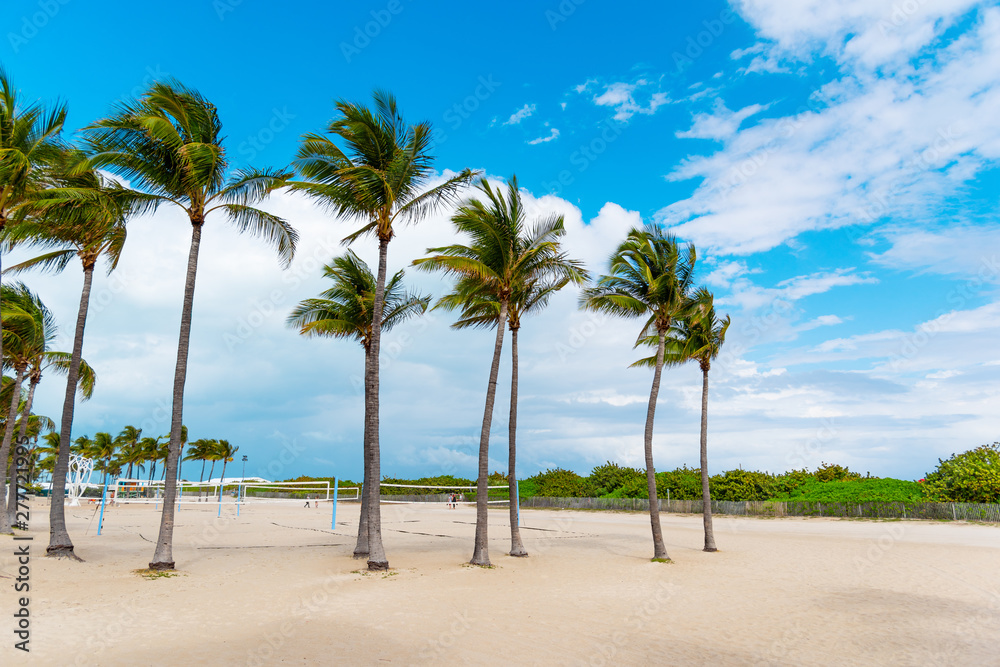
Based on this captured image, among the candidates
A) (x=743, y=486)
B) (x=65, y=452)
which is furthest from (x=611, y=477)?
(x=65, y=452)

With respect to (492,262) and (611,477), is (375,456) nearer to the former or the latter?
(492,262)

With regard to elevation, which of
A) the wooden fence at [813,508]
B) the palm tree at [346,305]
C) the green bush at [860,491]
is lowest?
the wooden fence at [813,508]

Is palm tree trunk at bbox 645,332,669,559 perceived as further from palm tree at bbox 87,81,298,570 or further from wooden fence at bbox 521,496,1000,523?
wooden fence at bbox 521,496,1000,523

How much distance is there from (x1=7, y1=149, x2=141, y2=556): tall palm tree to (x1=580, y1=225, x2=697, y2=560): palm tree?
13.3m

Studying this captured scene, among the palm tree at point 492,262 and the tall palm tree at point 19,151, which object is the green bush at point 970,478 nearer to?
the palm tree at point 492,262

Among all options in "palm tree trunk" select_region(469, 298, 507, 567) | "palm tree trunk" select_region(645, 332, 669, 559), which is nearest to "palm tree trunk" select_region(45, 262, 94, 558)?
"palm tree trunk" select_region(469, 298, 507, 567)

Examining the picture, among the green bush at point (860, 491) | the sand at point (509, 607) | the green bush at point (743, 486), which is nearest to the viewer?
the sand at point (509, 607)

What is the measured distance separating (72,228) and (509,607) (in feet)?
49.0

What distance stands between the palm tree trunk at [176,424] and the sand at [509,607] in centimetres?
70

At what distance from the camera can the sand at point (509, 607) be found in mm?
8734

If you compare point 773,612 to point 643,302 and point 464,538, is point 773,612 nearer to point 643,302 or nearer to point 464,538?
point 643,302

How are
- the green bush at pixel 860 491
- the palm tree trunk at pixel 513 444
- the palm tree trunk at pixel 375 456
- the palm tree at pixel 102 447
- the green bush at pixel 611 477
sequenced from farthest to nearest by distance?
the palm tree at pixel 102 447, the green bush at pixel 611 477, the green bush at pixel 860 491, the palm tree trunk at pixel 513 444, the palm tree trunk at pixel 375 456

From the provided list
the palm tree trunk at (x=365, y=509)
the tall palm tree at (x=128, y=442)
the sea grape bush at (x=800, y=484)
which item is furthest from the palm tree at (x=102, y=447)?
the palm tree trunk at (x=365, y=509)

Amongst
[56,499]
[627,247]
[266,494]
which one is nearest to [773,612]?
[627,247]
